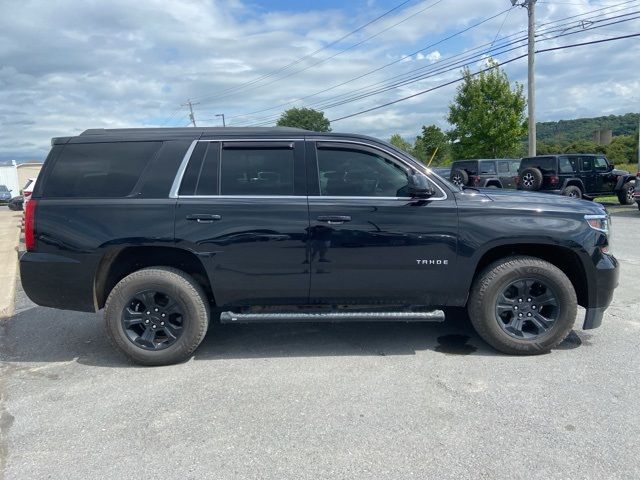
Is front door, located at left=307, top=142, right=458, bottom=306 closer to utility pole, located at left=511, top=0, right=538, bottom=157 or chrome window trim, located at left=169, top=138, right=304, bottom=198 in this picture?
chrome window trim, located at left=169, top=138, right=304, bottom=198

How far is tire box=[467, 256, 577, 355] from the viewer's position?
4.32 meters

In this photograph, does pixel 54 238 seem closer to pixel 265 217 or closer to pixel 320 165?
pixel 265 217

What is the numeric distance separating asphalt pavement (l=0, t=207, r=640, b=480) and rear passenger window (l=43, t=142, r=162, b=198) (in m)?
1.55

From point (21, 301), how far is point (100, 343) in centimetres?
279

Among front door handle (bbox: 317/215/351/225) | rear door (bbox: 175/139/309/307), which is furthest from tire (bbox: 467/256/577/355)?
rear door (bbox: 175/139/309/307)

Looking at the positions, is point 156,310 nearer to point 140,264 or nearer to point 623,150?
Result: point 140,264

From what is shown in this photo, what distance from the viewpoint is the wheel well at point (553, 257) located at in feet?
14.6

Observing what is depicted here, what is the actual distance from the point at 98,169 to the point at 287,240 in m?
1.76

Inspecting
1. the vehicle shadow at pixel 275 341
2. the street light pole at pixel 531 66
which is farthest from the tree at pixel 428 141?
the vehicle shadow at pixel 275 341

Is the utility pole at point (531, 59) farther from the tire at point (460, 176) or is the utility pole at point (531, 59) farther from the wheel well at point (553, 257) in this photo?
the wheel well at point (553, 257)

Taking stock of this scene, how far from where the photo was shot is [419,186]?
4.14 meters

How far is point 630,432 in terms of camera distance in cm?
315

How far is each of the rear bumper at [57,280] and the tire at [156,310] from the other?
23cm

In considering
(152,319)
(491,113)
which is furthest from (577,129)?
(152,319)
